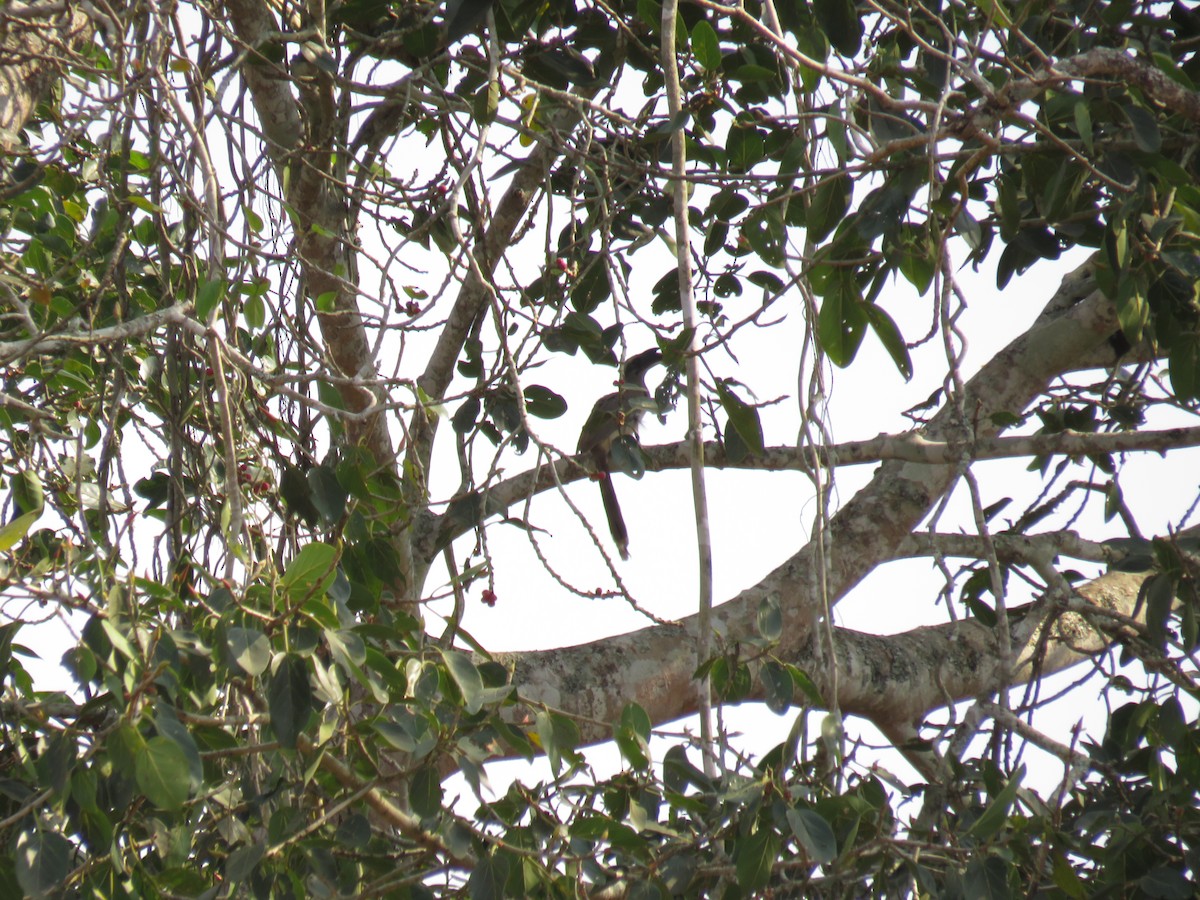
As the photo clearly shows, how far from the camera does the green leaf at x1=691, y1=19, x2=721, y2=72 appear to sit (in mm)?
1874

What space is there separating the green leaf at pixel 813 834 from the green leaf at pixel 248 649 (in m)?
0.71

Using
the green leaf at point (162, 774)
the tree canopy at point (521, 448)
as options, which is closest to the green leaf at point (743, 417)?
the tree canopy at point (521, 448)

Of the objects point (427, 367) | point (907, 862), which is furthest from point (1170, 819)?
point (427, 367)

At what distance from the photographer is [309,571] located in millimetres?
1350

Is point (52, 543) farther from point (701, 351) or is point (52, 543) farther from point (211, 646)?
point (701, 351)

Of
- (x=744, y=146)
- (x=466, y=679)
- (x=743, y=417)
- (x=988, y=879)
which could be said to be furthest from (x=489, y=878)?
(x=744, y=146)

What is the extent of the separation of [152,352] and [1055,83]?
5.50ft

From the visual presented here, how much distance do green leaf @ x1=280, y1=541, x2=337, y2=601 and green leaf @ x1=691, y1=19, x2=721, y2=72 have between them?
1087mm

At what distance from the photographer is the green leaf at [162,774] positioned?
119 centimetres

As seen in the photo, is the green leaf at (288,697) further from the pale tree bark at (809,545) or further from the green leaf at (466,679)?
the pale tree bark at (809,545)

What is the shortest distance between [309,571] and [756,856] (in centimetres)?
71

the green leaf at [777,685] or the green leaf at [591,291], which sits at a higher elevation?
the green leaf at [591,291]

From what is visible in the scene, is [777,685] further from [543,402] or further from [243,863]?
[543,402]

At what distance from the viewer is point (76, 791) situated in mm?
1329
